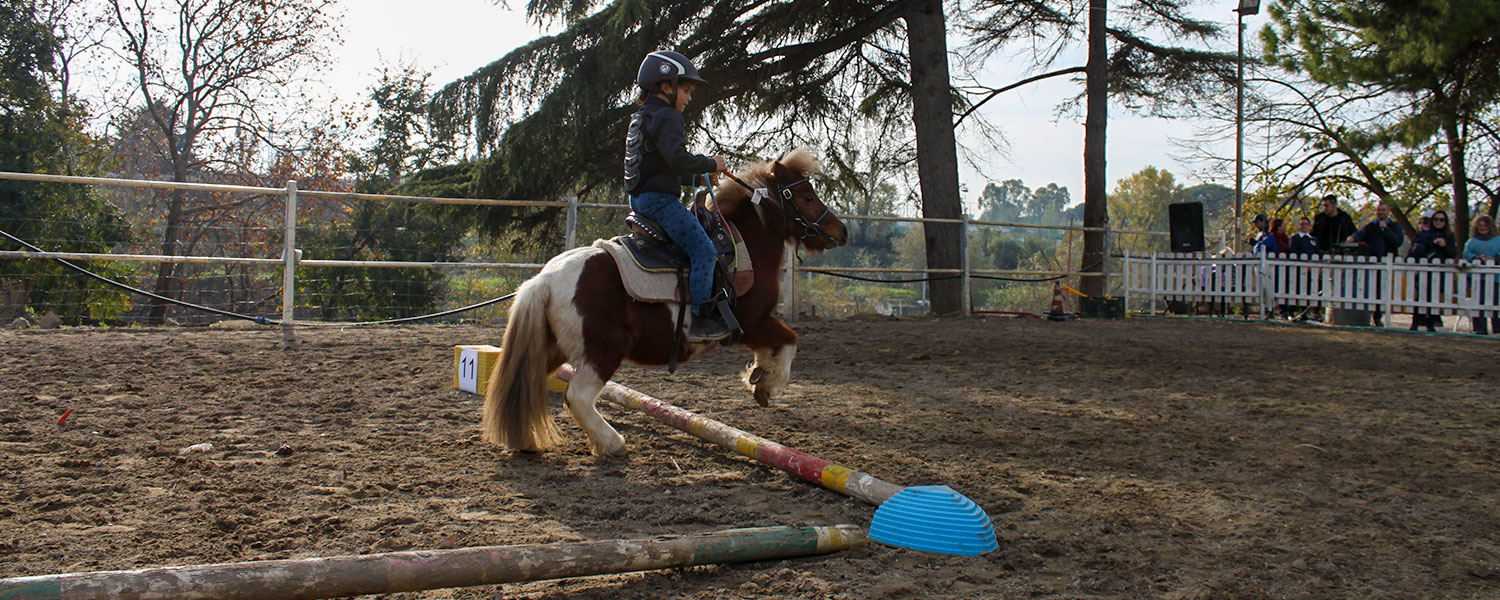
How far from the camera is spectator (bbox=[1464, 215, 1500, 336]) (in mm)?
11992

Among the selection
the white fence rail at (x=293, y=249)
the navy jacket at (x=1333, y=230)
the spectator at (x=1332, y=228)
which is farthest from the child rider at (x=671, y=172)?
the navy jacket at (x=1333, y=230)

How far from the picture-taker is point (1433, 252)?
13.2 meters

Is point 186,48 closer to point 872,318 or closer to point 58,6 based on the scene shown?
point 58,6

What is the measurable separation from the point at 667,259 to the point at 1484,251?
13642 mm

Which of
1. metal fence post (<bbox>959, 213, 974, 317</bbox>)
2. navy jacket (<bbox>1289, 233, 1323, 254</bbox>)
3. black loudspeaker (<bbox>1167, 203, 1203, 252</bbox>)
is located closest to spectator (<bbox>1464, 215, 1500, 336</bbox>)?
navy jacket (<bbox>1289, 233, 1323, 254</bbox>)

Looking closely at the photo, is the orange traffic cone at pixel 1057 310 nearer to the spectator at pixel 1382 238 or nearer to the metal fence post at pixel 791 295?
the metal fence post at pixel 791 295

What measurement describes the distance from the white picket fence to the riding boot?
12.9m

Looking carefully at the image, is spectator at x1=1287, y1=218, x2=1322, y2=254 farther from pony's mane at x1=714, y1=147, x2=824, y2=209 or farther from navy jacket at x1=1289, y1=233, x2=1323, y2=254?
pony's mane at x1=714, y1=147, x2=824, y2=209

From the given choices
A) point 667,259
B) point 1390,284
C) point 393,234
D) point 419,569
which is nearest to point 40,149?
point 393,234

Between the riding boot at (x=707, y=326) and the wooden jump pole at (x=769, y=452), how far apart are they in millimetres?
439

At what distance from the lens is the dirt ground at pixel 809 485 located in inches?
109

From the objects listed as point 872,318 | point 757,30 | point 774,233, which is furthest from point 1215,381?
point 757,30

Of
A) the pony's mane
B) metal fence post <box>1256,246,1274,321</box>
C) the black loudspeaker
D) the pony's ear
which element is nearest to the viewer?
the pony's mane

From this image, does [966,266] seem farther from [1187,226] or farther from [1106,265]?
[1187,226]
